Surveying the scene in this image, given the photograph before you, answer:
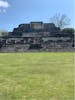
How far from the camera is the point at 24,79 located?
7953mm

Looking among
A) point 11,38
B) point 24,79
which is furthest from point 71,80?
point 11,38

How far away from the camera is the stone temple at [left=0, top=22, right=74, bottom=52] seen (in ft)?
126

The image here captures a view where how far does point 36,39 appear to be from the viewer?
4203 cm

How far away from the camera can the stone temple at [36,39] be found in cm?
3833

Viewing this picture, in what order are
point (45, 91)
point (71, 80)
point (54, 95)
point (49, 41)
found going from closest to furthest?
point (54, 95)
point (45, 91)
point (71, 80)
point (49, 41)

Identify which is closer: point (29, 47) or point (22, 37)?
point (29, 47)

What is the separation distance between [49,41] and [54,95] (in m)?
35.4

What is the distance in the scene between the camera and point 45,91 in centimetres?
624

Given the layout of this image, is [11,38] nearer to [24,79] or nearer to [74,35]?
[74,35]

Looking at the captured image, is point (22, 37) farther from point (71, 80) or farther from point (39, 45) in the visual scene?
point (71, 80)

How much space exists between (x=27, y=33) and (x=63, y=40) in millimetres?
8330

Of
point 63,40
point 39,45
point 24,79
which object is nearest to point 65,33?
point 63,40

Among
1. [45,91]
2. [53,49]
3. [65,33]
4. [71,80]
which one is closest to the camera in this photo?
[45,91]

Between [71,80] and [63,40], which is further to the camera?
[63,40]
